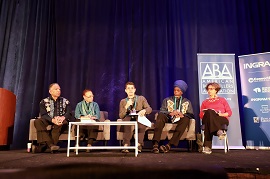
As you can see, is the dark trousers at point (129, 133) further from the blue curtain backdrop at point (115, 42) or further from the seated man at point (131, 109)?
the blue curtain backdrop at point (115, 42)

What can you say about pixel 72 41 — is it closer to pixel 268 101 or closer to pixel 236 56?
pixel 236 56

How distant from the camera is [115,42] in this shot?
488cm

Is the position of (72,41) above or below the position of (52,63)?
above

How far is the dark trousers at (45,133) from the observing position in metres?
3.50

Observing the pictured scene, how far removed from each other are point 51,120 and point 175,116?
1.59 metres

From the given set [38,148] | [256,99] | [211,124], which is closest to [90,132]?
[38,148]

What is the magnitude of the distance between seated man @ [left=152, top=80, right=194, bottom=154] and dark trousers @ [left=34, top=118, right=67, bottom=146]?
121 cm

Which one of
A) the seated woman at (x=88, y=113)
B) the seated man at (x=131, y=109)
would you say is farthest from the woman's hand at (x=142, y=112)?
the seated woman at (x=88, y=113)

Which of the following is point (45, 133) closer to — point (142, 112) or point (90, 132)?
point (90, 132)

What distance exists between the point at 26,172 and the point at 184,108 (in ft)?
11.7

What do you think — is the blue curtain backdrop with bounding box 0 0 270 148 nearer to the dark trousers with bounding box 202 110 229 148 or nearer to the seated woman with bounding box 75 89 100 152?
the seated woman with bounding box 75 89 100 152

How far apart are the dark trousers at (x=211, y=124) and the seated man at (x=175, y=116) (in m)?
0.31

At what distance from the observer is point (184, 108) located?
3766mm

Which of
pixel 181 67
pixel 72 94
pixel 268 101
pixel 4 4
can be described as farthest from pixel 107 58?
pixel 268 101
